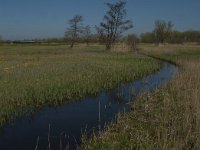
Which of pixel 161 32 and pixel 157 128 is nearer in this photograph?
pixel 157 128

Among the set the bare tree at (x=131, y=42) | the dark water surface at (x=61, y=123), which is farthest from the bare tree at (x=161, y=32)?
the dark water surface at (x=61, y=123)

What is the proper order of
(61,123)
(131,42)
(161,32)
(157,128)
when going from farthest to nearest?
(161,32) < (131,42) < (61,123) < (157,128)

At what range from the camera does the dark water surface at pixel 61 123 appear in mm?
8617

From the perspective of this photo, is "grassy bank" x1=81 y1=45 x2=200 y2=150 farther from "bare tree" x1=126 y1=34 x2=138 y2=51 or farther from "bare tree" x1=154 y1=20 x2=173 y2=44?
"bare tree" x1=154 y1=20 x2=173 y2=44

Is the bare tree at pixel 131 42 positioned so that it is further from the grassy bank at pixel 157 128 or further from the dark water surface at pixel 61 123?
the grassy bank at pixel 157 128

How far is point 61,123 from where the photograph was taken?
10586 millimetres

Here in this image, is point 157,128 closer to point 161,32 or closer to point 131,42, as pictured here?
point 131,42

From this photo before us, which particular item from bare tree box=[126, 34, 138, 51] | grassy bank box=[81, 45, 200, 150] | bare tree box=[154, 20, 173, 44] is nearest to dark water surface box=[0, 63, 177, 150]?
grassy bank box=[81, 45, 200, 150]

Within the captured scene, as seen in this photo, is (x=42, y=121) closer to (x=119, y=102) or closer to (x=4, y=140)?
(x=4, y=140)

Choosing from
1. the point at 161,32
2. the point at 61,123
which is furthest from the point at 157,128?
the point at 161,32

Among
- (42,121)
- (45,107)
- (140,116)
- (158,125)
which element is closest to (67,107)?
(45,107)

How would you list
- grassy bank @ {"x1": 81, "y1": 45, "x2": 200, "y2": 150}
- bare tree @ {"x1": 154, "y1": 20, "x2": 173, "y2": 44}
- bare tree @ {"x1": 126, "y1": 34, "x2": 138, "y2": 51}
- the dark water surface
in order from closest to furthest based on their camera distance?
grassy bank @ {"x1": 81, "y1": 45, "x2": 200, "y2": 150}
the dark water surface
bare tree @ {"x1": 126, "y1": 34, "x2": 138, "y2": 51}
bare tree @ {"x1": 154, "y1": 20, "x2": 173, "y2": 44}

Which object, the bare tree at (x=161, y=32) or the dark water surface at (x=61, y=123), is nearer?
the dark water surface at (x=61, y=123)

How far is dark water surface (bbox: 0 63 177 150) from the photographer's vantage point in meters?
8.62
